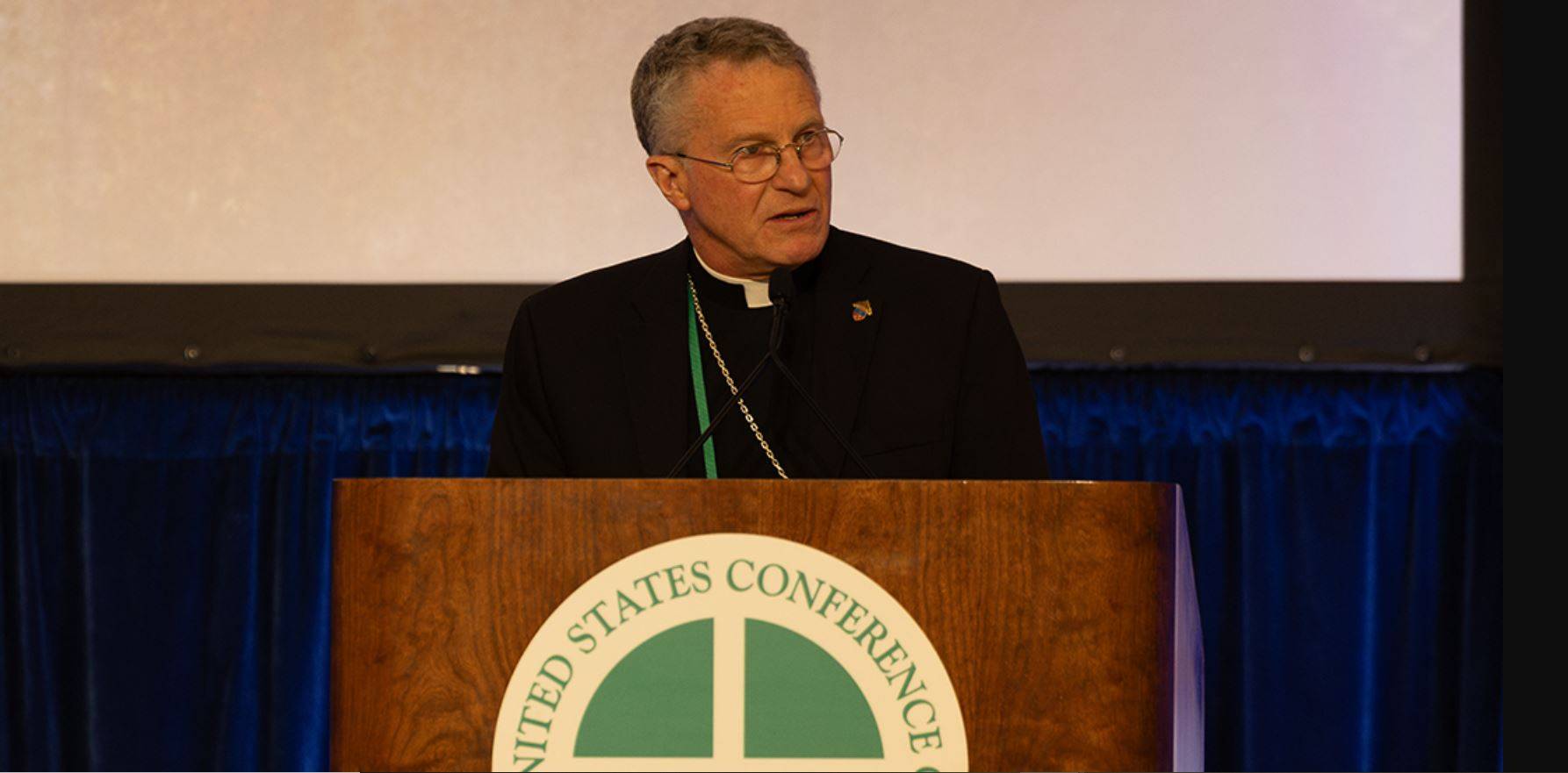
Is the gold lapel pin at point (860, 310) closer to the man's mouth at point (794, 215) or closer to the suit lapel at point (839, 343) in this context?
the suit lapel at point (839, 343)

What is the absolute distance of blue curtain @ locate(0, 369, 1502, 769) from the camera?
3289 millimetres

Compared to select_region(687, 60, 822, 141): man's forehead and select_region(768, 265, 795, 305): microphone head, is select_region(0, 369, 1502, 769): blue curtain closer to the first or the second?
select_region(687, 60, 822, 141): man's forehead

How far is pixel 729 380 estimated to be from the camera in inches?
88.1

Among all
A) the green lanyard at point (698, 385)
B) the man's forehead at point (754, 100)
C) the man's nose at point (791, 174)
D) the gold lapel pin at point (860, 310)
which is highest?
the man's forehead at point (754, 100)

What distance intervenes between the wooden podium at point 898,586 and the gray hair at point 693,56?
0.95 meters

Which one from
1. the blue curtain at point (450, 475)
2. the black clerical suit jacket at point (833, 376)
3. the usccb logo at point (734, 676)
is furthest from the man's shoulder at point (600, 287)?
the blue curtain at point (450, 475)

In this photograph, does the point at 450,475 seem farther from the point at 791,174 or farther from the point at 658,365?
the point at 791,174

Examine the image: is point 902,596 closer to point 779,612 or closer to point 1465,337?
point 779,612

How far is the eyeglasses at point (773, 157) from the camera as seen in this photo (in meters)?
2.07

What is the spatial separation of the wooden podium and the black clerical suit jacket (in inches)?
28.5

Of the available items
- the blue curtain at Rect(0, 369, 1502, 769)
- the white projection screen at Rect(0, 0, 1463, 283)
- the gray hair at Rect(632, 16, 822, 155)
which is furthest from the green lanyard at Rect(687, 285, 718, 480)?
the blue curtain at Rect(0, 369, 1502, 769)

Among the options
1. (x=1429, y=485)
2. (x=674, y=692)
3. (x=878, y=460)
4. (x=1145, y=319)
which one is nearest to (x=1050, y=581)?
(x=674, y=692)

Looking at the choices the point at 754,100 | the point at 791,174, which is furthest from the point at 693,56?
the point at 791,174

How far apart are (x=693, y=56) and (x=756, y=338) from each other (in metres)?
0.41
